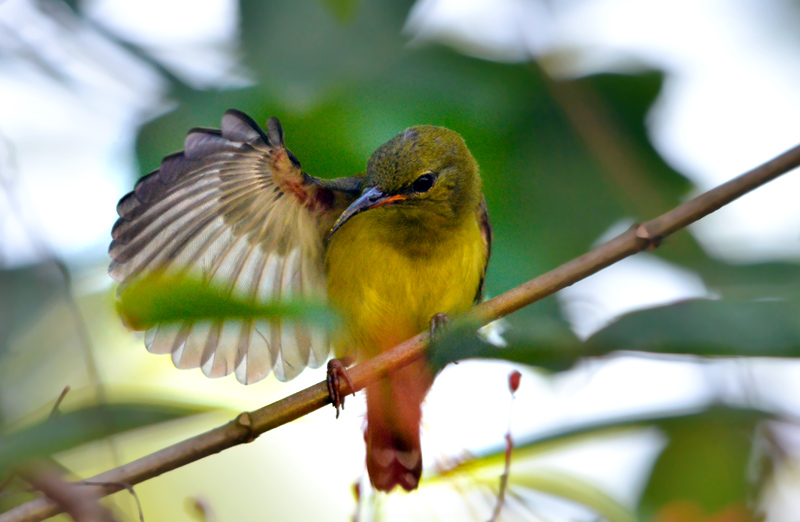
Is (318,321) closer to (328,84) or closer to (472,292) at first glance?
(328,84)

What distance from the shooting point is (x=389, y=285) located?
2.84 metres

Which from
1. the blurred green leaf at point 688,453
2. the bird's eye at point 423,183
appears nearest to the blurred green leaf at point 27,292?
the blurred green leaf at point 688,453

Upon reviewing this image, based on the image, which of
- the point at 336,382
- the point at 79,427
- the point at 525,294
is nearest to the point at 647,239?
the point at 525,294

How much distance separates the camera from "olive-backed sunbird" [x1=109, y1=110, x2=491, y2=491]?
2.60 m

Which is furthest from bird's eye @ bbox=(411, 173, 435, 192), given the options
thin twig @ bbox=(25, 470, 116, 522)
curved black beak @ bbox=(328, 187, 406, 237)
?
thin twig @ bbox=(25, 470, 116, 522)

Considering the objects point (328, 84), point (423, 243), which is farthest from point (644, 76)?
point (423, 243)

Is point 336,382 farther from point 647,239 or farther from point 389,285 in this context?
point 647,239

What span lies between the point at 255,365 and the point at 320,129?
1.40 metres

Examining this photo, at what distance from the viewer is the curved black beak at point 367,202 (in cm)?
251

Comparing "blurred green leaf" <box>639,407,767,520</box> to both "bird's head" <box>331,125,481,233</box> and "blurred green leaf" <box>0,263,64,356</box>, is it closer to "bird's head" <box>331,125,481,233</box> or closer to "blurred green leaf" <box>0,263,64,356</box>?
"blurred green leaf" <box>0,263,64,356</box>

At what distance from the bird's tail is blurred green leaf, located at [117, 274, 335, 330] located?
165cm

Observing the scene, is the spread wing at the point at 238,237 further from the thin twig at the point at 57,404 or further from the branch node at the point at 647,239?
the branch node at the point at 647,239

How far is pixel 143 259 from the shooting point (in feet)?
7.90

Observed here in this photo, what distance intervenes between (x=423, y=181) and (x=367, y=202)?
0.37m
